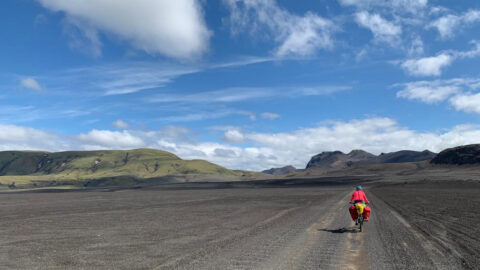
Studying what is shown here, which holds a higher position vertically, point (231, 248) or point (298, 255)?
point (298, 255)

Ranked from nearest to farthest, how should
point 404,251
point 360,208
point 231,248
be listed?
point 404,251, point 231,248, point 360,208

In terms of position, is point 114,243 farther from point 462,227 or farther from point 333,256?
point 462,227

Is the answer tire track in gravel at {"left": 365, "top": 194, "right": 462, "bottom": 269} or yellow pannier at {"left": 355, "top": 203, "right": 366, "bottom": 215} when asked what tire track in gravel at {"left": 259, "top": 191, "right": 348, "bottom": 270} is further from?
yellow pannier at {"left": 355, "top": 203, "right": 366, "bottom": 215}

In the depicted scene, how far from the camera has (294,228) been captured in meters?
19.1

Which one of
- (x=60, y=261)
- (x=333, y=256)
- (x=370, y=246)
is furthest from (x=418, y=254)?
(x=60, y=261)


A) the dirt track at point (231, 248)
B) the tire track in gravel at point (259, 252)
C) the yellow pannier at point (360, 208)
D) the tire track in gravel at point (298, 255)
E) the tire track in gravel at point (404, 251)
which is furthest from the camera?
the yellow pannier at point (360, 208)

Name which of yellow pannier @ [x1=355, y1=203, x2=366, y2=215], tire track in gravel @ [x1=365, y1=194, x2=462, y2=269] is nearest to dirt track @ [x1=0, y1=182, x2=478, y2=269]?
tire track in gravel @ [x1=365, y1=194, x2=462, y2=269]

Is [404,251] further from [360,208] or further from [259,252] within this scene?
[360,208]

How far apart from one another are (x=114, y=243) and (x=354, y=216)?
11.5 m

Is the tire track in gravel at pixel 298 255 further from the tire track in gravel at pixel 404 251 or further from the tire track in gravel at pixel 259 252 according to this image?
the tire track in gravel at pixel 404 251

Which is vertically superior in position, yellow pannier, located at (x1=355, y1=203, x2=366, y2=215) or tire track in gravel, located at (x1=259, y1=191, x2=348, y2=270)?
yellow pannier, located at (x1=355, y1=203, x2=366, y2=215)

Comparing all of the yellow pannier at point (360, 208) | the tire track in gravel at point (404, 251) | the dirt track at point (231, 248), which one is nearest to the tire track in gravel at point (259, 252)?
the dirt track at point (231, 248)

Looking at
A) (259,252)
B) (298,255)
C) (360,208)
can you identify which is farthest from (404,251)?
(360,208)

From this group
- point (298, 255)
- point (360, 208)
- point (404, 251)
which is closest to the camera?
point (298, 255)
